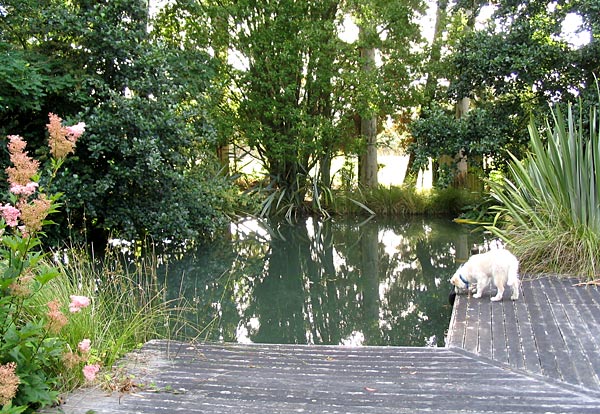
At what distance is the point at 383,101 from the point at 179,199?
592cm

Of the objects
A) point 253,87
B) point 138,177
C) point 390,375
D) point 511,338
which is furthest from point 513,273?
point 253,87

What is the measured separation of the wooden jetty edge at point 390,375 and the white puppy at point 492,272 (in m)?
0.36

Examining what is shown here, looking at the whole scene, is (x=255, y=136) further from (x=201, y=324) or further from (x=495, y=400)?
(x=495, y=400)

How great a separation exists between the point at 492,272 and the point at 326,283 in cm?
287

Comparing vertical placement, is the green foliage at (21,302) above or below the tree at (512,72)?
below

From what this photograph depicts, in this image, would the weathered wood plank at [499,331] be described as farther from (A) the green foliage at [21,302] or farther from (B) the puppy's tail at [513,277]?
(A) the green foliage at [21,302]

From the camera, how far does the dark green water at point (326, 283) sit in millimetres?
5145

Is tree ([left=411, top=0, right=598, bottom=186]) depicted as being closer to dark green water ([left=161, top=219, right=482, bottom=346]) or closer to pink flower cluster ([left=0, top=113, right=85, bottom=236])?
dark green water ([left=161, top=219, right=482, bottom=346])

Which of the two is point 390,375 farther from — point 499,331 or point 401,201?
point 401,201

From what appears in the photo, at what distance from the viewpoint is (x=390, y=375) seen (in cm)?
300

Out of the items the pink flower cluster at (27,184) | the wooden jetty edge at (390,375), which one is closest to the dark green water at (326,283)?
the wooden jetty edge at (390,375)

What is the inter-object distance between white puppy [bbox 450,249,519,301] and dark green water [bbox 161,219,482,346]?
0.54m

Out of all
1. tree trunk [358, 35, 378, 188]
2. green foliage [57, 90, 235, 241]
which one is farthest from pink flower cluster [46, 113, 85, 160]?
tree trunk [358, 35, 378, 188]

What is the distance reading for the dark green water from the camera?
203 inches
